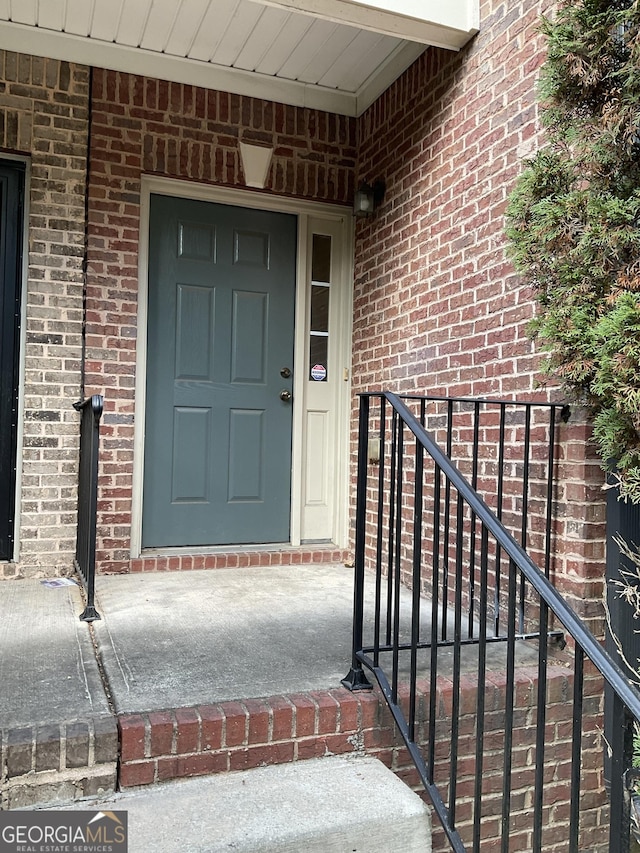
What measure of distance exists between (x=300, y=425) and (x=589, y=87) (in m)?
2.46

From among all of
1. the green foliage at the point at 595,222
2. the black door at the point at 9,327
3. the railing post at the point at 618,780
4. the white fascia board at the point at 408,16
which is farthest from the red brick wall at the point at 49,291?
the railing post at the point at 618,780

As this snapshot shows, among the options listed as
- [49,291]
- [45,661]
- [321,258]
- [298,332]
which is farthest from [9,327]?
[45,661]

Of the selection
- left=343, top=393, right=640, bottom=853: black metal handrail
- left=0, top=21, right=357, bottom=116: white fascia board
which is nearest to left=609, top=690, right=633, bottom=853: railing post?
left=343, top=393, right=640, bottom=853: black metal handrail

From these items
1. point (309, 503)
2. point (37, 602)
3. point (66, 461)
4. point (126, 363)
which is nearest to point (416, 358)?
point (309, 503)

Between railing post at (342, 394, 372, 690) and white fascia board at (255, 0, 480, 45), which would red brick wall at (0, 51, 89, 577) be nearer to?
white fascia board at (255, 0, 480, 45)

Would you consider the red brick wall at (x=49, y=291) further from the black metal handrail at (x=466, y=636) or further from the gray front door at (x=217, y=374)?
the black metal handrail at (x=466, y=636)

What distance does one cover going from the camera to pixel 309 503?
4117 mm

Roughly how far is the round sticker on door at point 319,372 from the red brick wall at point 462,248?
0.19 m

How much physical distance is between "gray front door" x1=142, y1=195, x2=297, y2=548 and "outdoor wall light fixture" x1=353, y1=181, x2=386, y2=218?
44 cm

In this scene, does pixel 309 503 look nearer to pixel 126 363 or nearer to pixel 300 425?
pixel 300 425

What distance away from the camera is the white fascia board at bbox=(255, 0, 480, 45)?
9.55ft

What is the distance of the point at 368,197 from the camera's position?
3.88 metres

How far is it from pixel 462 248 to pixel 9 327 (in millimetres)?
2330

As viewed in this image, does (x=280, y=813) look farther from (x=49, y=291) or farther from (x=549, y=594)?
(x=49, y=291)
